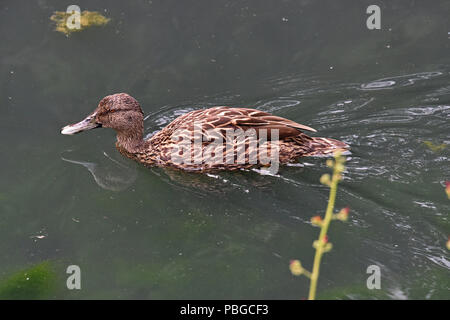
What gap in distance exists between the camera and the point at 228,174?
7.97 meters

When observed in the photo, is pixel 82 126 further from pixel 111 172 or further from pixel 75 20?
pixel 75 20

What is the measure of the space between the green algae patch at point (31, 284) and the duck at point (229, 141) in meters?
2.36

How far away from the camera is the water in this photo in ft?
20.6

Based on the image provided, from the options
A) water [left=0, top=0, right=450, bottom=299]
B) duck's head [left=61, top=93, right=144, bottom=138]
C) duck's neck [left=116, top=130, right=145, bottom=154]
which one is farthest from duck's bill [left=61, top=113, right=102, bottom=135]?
duck's neck [left=116, top=130, right=145, bottom=154]

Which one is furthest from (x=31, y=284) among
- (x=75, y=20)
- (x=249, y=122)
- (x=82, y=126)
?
(x=75, y=20)

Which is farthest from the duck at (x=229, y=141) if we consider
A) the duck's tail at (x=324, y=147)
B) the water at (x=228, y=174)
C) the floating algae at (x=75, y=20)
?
the floating algae at (x=75, y=20)

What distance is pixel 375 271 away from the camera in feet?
20.0

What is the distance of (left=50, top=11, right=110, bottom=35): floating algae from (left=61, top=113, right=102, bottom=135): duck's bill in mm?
2564

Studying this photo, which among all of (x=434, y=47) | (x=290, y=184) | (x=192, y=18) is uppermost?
(x=192, y=18)

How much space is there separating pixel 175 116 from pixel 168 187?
1661 mm

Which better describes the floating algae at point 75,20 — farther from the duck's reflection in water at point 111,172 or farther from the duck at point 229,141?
the duck's reflection in water at point 111,172

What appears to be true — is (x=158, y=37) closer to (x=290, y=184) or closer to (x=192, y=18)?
(x=192, y=18)

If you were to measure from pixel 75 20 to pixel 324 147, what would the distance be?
4836 mm

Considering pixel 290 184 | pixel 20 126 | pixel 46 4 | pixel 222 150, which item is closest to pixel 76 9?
pixel 46 4
